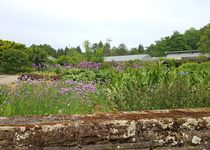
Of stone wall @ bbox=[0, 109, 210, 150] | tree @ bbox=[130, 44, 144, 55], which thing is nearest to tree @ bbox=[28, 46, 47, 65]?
stone wall @ bbox=[0, 109, 210, 150]

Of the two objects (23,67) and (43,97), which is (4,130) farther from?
(23,67)

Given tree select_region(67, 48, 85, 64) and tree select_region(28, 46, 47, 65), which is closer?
tree select_region(67, 48, 85, 64)

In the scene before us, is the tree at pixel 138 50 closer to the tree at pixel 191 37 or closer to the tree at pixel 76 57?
the tree at pixel 191 37

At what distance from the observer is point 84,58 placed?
27016mm

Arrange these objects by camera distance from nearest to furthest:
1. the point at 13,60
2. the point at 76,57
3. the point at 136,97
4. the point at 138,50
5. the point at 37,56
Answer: the point at 136,97 < the point at 13,60 < the point at 76,57 < the point at 37,56 < the point at 138,50

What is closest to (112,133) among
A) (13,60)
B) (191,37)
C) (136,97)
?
(136,97)

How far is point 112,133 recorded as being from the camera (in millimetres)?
1998

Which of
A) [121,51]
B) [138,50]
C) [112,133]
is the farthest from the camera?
[138,50]

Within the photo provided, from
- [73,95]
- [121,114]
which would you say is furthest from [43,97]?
[121,114]

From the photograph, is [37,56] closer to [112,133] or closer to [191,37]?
[112,133]

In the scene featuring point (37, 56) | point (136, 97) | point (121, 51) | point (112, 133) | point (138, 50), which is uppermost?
point (112, 133)

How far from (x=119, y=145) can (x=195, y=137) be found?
16.4 inches

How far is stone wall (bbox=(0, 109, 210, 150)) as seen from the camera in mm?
1931

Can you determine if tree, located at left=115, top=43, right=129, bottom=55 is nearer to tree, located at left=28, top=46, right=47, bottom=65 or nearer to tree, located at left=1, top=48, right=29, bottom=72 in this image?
tree, located at left=28, top=46, right=47, bottom=65
